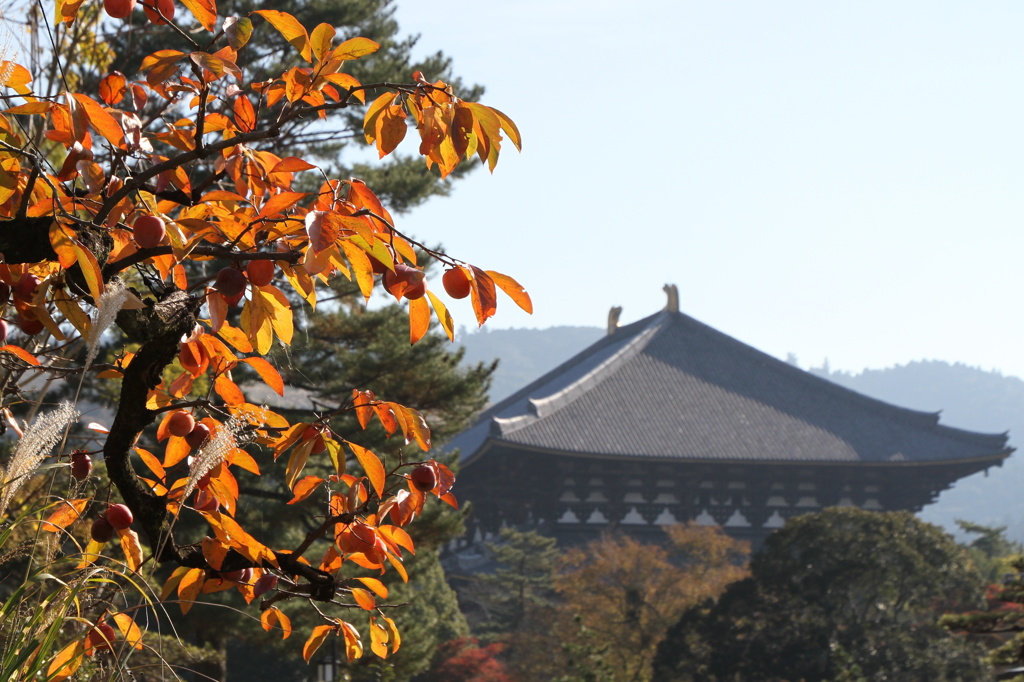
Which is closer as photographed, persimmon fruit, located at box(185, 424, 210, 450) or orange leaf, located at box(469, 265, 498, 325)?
orange leaf, located at box(469, 265, 498, 325)

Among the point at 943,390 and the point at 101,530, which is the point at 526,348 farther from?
the point at 101,530

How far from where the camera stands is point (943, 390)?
406 feet

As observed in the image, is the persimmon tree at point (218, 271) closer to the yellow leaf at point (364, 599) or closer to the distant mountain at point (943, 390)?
the yellow leaf at point (364, 599)

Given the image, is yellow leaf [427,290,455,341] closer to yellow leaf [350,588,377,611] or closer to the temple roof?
yellow leaf [350,588,377,611]

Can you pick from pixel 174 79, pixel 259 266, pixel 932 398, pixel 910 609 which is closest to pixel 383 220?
pixel 259 266

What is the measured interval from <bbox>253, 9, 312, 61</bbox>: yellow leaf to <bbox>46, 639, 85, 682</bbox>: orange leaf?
93 centimetres

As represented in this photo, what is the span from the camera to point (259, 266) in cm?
131

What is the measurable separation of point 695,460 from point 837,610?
8.78m

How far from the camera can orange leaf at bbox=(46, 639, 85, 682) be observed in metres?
1.46

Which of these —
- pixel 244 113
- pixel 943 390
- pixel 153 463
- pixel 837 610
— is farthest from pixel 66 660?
pixel 943 390

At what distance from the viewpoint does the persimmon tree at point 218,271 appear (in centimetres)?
128

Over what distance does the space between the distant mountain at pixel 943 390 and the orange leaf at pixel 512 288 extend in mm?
85185

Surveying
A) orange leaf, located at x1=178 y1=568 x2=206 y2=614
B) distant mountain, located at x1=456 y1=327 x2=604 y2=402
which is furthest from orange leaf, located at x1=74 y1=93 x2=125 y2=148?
distant mountain, located at x1=456 y1=327 x2=604 y2=402

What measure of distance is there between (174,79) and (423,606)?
1206 cm
